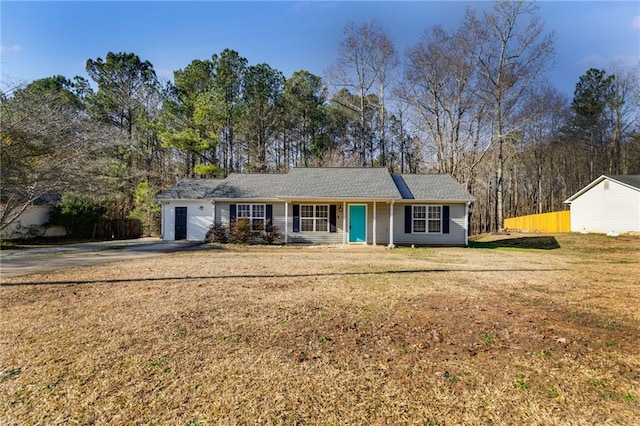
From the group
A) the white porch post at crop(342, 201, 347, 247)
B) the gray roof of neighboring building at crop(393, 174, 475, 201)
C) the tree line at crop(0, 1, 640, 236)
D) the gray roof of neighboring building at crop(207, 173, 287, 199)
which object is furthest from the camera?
the tree line at crop(0, 1, 640, 236)

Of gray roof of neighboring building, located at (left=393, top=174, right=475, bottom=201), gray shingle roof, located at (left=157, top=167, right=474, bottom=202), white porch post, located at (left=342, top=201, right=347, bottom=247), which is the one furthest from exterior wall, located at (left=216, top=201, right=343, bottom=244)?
gray roof of neighboring building, located at (left=393, top=174, right=475, bottom=201)

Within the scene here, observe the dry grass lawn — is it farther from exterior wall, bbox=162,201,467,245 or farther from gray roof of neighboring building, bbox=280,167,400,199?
exterior wall, bbox=162,201,467,245

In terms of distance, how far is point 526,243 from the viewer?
61.9 feet

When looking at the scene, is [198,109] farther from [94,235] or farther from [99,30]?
[99,30]

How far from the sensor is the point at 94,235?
21312 millimetres

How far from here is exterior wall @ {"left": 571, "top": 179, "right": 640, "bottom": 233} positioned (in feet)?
63.8

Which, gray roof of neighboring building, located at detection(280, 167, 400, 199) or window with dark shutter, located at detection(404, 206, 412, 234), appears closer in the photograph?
gray roof of neighboring building, located at detection(280, 167, 400, 199)

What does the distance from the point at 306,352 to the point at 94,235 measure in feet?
75.5

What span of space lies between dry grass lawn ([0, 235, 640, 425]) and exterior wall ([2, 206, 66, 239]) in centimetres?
1420

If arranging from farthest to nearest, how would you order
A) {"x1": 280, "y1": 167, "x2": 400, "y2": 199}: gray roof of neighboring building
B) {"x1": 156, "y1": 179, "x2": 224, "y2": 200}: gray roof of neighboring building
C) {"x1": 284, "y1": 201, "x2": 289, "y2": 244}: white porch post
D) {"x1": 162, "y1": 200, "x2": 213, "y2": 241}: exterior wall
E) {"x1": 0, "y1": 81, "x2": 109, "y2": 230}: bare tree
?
{"x1": 156, "y1": 179, "x2": 224, "y2": 200}: gray roof of neighboring building, {"x1": 162, "y1": 200, "x2": 213, "y2": 241}: exterior wall, {"x1": 284, "y1": 201, "x2": 289, "y2": 244}: white porch post, {"x1": 280, "y1": 167, "x2": 400, "y2": 199}: gray roof of neighboring building, {"x1": 0, "y1": 81, "x2": 109, "y2": 230}: bare tree

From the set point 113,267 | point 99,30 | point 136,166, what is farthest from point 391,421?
point 136,166

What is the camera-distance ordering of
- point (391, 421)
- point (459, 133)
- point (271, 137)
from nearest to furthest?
point (391, 421), point (459, 133), point (271, 137)

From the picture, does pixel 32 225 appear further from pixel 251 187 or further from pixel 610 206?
pixel 610 206

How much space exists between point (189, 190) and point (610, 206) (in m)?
26.0
